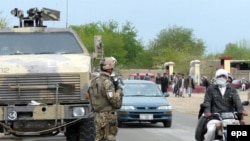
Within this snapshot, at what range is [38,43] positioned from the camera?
49.1ft

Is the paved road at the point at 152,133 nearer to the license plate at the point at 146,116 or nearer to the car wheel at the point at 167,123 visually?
the car wheel at the point at 167,123

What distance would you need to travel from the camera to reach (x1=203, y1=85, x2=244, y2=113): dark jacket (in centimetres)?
1077

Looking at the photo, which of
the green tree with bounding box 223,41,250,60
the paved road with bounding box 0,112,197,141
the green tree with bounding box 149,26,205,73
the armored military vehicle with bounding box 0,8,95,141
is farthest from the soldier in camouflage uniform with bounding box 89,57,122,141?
the green tree with bounding box 223,41,250,60

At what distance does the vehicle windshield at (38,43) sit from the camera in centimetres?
1473

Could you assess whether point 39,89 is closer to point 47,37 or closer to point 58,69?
point 58,69

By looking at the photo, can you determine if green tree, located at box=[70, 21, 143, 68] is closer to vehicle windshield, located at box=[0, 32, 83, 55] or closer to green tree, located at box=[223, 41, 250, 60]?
green tree, located at box=[223, 41, 250, 60]

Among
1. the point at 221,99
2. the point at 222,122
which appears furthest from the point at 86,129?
the point at 222,122

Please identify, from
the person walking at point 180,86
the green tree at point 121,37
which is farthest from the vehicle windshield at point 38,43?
the green tree at point 121,37

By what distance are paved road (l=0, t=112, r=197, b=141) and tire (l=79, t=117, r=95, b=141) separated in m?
2.85

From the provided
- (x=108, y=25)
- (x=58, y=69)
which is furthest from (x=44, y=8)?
(x=108, y=25)

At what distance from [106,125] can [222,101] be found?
1.80m

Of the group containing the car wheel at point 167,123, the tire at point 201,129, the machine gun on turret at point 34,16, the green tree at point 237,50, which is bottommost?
the car wheel at point 167,123

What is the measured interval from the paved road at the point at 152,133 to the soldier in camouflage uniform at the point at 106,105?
21.2 feet

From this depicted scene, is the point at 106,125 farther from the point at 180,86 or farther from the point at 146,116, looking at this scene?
the point at 180,86
